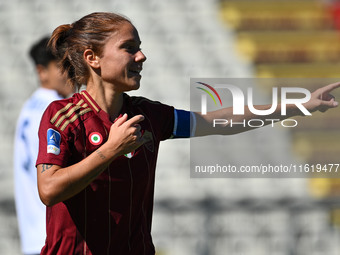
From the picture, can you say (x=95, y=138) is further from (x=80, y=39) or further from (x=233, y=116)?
(x=233, y=116)

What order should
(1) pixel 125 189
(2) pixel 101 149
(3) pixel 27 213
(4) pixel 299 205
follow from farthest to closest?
(4) pixel 299 205 → (3) pixel 27 213 → (1) pixel 125 189 → (2) pixel 101 149

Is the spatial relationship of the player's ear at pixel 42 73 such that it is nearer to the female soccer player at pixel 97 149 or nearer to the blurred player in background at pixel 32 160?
the blurred player in background at pixel 32 160

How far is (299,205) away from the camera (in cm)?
607

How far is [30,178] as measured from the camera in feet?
14.9

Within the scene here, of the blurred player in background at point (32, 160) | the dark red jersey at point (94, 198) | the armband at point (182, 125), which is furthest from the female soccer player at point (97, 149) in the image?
the blurred player in background at point (32, 160)

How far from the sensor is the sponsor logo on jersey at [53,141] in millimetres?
2648

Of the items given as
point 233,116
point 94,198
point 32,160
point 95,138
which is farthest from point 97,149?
point 32,160

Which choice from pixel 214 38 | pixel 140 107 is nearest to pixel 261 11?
pixel 214 38

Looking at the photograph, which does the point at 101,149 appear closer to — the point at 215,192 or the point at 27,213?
the point at 27,213

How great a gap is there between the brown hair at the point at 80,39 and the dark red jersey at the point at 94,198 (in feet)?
0.63

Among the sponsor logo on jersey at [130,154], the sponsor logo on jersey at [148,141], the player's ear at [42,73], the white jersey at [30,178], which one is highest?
the player's ear at [42,73]

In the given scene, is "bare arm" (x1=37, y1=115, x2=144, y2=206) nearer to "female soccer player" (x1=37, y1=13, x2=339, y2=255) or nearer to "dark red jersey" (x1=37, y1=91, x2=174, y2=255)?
"female soccer player" (x1=37, y1=13, x2=339, y2=255)

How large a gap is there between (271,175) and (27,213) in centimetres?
345

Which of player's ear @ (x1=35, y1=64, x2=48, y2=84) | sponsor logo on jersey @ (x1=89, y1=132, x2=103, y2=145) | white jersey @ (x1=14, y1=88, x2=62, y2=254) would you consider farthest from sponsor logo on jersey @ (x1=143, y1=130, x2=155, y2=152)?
player's ear @ (x1=35, y1=64, x2=48, y2=84)
